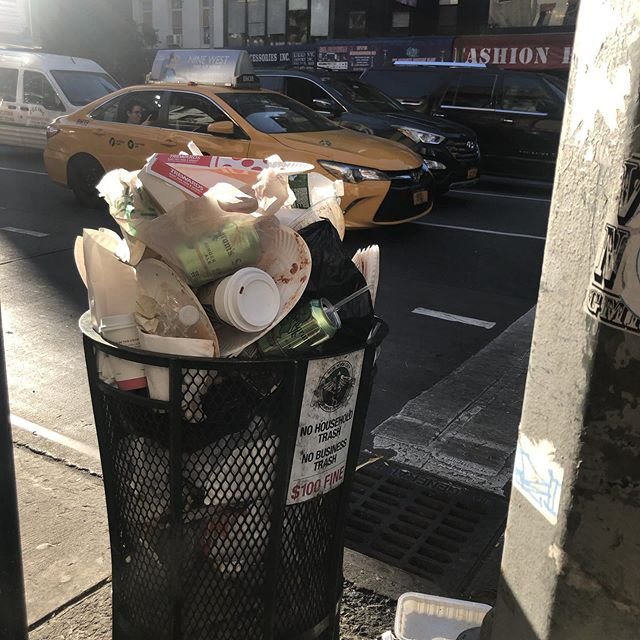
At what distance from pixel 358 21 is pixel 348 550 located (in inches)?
1127

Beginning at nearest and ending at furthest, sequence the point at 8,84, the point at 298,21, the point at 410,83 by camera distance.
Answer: the point at 410,83
the point at 8,84
the point at 298,21

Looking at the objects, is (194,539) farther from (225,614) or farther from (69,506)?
(69,506)

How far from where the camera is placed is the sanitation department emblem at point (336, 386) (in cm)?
173

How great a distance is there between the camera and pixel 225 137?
8.09m

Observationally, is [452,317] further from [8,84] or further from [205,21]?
[205,21]

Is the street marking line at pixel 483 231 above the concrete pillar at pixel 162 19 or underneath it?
underneath

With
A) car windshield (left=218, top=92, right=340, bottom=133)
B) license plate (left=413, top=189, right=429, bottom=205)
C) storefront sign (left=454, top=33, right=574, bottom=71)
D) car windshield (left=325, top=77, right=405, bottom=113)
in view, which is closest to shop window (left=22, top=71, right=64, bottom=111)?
car windshield (left=325, top=77, right=405, bottom=113)

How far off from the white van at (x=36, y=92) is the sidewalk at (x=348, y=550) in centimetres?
1202

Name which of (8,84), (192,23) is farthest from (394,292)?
(192,23)

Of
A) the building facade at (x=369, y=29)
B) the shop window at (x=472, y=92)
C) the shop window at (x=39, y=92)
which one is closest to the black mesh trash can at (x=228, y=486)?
the shop window at (x=472, y=92)

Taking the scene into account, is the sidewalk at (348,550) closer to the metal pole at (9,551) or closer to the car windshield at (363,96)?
the metal pole at (9,551)

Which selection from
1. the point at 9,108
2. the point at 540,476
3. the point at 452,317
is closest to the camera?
the point at 540,476

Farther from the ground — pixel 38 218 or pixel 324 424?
pixel 324 424

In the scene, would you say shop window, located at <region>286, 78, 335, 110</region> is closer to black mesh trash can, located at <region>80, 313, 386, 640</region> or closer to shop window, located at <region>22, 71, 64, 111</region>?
shop window, located at <region>22, 71, 64, 111</region>
